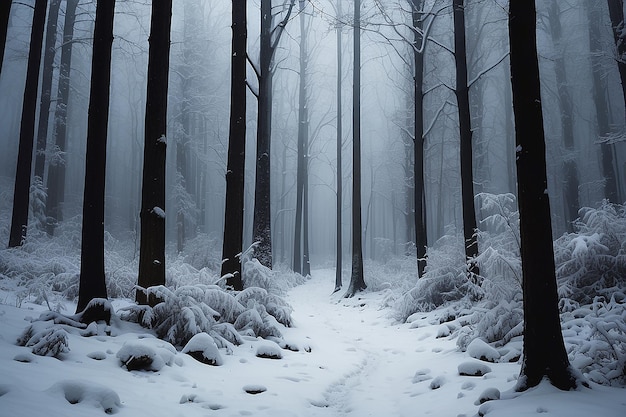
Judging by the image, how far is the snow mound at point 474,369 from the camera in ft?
14.7

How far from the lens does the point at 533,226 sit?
348 cm

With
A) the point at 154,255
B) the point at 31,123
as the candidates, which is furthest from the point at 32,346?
the point at 31,123

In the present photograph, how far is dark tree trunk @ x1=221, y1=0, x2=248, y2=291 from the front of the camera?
25.0 ft

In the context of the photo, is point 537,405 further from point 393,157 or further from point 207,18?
point 207,18

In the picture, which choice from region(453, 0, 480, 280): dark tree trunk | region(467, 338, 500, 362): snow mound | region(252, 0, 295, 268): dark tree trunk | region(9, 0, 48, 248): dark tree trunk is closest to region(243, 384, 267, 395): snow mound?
region(467, 338, 500, 362): snow mound

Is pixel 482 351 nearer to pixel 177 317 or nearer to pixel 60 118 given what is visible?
pixel 177 317

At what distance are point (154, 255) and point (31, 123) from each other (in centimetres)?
860

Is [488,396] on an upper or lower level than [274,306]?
lower

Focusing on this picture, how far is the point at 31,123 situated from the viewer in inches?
438

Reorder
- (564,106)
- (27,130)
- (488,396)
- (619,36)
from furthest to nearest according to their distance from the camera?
(564,106)
(27,130)
(619,36)
(488,396)

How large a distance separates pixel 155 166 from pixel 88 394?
12.0ft

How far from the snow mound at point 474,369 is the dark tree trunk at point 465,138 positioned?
4493 millimetres

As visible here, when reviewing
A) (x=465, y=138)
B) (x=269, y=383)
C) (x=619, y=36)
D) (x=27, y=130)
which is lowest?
(x=269, y=383)

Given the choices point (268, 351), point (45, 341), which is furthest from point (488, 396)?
point (45, 341)
